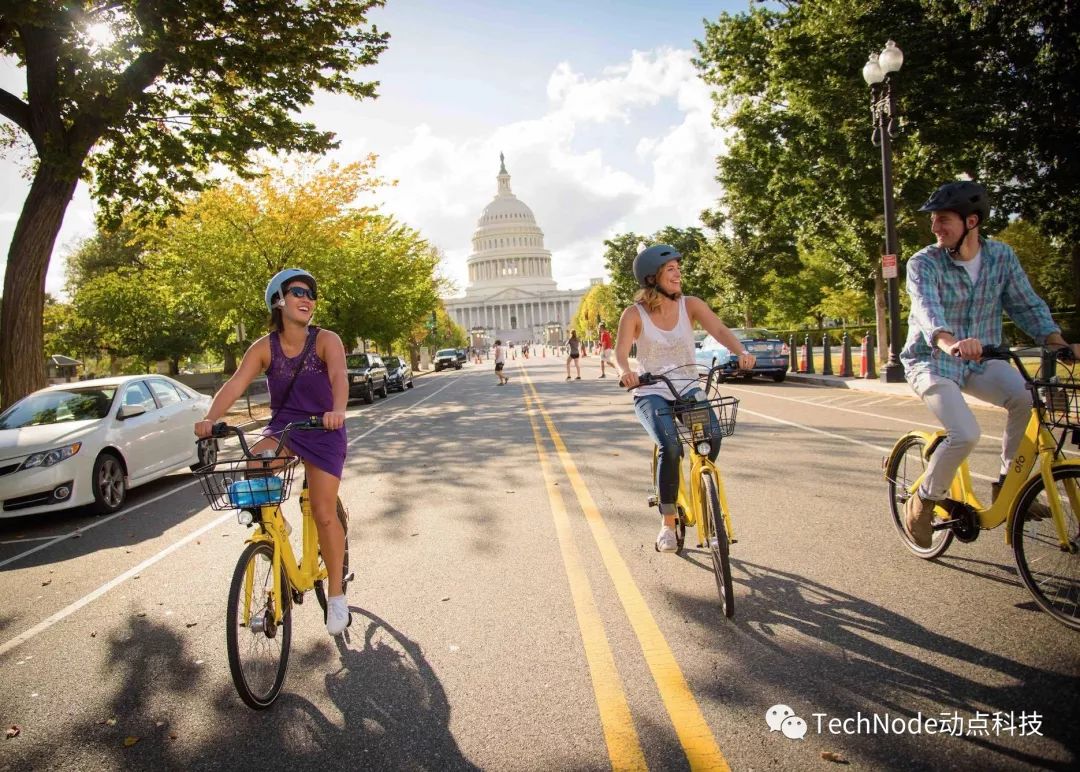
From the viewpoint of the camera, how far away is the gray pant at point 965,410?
12.8 feet

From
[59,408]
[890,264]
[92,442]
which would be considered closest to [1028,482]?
[92,442]

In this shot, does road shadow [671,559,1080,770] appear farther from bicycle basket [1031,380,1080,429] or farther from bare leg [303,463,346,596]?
bare leg [303,463,346,596]

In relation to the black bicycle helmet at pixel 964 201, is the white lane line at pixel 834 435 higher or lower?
lower

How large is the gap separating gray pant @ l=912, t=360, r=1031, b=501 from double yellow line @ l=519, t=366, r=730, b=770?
1.83 m

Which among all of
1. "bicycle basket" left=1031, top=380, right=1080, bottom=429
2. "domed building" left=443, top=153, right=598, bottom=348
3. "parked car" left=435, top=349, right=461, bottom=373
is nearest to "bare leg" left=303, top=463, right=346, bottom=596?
"bicycle basket" left=1031, top=380, right=1080, bottom=429

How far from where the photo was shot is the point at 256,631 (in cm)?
326

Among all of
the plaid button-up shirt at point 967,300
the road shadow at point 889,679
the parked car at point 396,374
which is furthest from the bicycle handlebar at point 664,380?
the parked car at point 396,374

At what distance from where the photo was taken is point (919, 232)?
72.3 ft

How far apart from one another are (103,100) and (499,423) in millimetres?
9475

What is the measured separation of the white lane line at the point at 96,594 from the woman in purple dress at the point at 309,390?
6.72 feet

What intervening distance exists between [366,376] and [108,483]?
15780 millimetres

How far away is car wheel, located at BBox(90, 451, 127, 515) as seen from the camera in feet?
26.5

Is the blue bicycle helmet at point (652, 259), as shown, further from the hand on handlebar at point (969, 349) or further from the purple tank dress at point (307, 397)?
the purple tank dress at point (307, 397)

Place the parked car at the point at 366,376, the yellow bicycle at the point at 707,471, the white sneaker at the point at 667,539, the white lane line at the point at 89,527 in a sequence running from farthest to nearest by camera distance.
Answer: the parked car at the point at 366,376 < the white lane line at the point at 89,527 < the white sneaker at the point at 667,539 < the yellow bicycle at the point at 707,471
